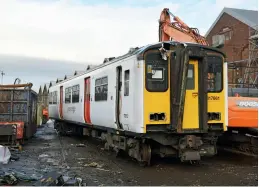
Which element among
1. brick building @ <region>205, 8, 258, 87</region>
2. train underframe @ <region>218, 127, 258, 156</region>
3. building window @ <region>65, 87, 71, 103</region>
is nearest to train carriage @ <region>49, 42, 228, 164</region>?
train underframe @ <region>218, 127, 258, 156</region>

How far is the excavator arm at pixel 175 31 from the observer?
1659 cm

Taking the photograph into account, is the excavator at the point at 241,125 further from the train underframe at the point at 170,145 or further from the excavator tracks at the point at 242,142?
the train underframe at the point at 170,145

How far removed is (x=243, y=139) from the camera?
1212 centimetres

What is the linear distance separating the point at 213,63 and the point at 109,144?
428 cm

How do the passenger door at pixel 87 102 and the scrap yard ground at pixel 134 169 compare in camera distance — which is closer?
the scrap yard ground at pixel 134 169

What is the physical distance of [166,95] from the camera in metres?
9.45

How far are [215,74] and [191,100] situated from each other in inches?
43.9

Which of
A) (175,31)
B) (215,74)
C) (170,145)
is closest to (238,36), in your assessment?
(175,31)

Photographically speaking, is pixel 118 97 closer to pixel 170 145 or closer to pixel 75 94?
pixel 170 145

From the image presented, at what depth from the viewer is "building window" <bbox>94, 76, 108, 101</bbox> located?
11.8 m

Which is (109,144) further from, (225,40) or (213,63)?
(225,40)

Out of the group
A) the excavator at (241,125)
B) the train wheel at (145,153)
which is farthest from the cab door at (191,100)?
the excavator at (241,125)

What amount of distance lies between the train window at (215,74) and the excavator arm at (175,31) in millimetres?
6541

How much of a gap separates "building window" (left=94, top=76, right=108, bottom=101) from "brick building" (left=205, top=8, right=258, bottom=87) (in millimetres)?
19340
